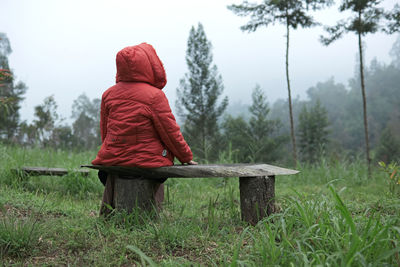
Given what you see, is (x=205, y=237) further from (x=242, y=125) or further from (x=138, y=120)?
(x=242, y=125)

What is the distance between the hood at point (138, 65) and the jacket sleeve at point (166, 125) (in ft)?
0.68

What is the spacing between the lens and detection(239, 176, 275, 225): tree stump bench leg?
8.66ft

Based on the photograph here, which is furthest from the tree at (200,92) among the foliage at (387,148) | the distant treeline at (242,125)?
the foliage at (387,148)

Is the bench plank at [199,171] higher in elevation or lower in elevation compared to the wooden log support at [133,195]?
higher

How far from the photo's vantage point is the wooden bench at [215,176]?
100.0 inches

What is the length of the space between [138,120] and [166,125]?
0.79 feet

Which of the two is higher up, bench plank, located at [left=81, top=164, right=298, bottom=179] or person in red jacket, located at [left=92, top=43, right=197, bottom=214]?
person in red jacket, located at [left=92, top=43, right=197, bottom=214]

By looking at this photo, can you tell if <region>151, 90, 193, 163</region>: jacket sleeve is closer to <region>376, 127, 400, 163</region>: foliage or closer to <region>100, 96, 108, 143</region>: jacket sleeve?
<region>100, 96, 108, 143</region>: jacket sleeve

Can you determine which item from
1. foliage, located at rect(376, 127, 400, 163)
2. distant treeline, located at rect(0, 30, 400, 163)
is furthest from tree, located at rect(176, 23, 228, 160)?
foliage, located at rect(376, 127, 400, 163)

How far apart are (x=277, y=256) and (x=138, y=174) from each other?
1491 mm

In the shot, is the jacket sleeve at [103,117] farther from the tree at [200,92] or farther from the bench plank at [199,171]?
the tree at [200,92]

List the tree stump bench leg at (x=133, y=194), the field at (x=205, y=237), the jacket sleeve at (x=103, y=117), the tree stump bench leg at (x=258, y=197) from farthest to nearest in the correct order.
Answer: the jacket sleeve at (x=103, y=117) → the tree stump bench leg at (x=133, y=194) → the tree stump bench leg at (x=258, y=197) → the field at (x=205, y=237)

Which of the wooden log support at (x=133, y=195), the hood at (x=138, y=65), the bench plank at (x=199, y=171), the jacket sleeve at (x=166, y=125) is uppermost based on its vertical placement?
the hood at (x=138, y=65)

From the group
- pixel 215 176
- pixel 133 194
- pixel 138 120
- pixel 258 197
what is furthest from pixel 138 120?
pixel 258 197
